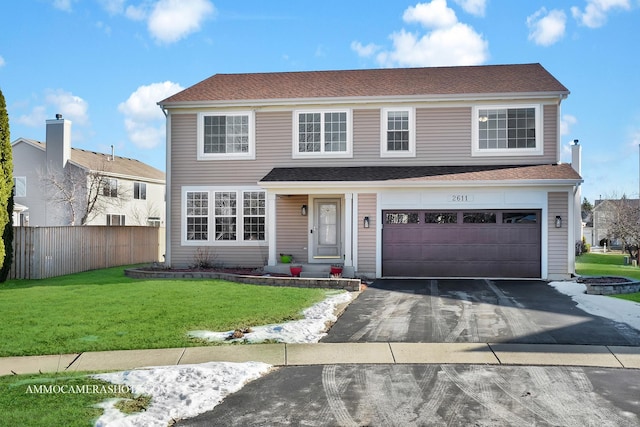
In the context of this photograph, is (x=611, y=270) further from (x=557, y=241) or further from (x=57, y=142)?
(x=57, y=142)

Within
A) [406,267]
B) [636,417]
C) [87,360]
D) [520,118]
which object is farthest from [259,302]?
[520,118]

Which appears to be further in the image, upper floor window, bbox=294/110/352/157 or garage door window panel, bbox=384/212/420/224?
upper floor window, bbox=294/110/352/157

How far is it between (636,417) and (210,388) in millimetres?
4757

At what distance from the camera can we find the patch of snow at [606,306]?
11014mm

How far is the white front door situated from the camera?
1900cm

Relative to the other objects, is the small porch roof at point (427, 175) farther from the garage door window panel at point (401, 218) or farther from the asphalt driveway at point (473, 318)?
the asphalt driveway at point (473, 318)

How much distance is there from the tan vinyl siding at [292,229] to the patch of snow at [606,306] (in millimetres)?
8312

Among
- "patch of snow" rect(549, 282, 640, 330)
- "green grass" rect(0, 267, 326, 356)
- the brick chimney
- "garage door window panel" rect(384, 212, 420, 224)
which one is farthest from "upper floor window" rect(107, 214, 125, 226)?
"patch of snow" rect(549, 282, 640, 330)

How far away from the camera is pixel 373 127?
19078 millimetres

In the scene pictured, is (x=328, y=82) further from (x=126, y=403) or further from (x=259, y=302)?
(x=126, y=403)

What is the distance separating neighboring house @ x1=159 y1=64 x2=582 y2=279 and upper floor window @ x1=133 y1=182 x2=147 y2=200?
1738 centimetres

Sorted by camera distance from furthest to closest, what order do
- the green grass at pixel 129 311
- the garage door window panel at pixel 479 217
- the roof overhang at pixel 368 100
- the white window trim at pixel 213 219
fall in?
the white window trim at pixel 213 219
the roof overhang at pixel 368 100
the garage door window panel at pixel 479 217
the green grass at pixel 129 311

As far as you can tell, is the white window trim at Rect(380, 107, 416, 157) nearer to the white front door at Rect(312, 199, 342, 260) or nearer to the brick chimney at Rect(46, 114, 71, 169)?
the white front door at Rect(312, 199, 342, 260)

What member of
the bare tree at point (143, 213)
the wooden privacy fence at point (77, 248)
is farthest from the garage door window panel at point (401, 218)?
the bare tree at point (143, 213)
